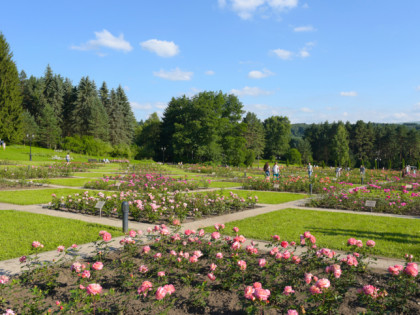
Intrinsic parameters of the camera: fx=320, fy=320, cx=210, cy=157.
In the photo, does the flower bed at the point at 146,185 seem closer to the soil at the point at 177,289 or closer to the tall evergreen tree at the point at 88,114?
the soil at the point at 177,289

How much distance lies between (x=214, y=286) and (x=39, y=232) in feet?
15.8

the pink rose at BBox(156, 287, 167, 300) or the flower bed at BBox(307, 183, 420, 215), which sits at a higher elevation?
the pink rose at BBox(156, 287, 167, 300)

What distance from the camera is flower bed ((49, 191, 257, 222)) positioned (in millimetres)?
8750

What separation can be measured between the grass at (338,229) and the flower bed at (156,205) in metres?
1.32

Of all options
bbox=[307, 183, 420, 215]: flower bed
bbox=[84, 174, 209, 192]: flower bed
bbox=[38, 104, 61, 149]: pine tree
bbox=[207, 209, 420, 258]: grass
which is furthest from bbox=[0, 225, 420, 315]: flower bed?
bbox=[38, 104, 61, 149]: pine tree

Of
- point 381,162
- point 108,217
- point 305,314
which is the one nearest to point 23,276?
point 305,314

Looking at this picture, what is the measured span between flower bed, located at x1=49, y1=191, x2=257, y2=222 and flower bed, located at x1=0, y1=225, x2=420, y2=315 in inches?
144

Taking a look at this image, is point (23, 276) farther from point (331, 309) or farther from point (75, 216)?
point (75, 216)

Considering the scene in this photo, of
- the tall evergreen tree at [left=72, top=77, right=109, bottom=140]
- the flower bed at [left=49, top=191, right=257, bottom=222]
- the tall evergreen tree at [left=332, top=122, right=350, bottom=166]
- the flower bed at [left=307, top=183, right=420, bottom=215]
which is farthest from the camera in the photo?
the tall evergreen tree at [left=332, top=122, right=350, bottom=166]

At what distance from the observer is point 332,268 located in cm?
372

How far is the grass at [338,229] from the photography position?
21.4ft

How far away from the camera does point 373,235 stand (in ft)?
24.3

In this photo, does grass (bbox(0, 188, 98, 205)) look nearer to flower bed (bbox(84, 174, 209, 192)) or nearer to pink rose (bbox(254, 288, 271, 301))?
flower bed (bbox(84, 174, 209, 192))

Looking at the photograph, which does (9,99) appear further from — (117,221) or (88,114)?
(117,221)
